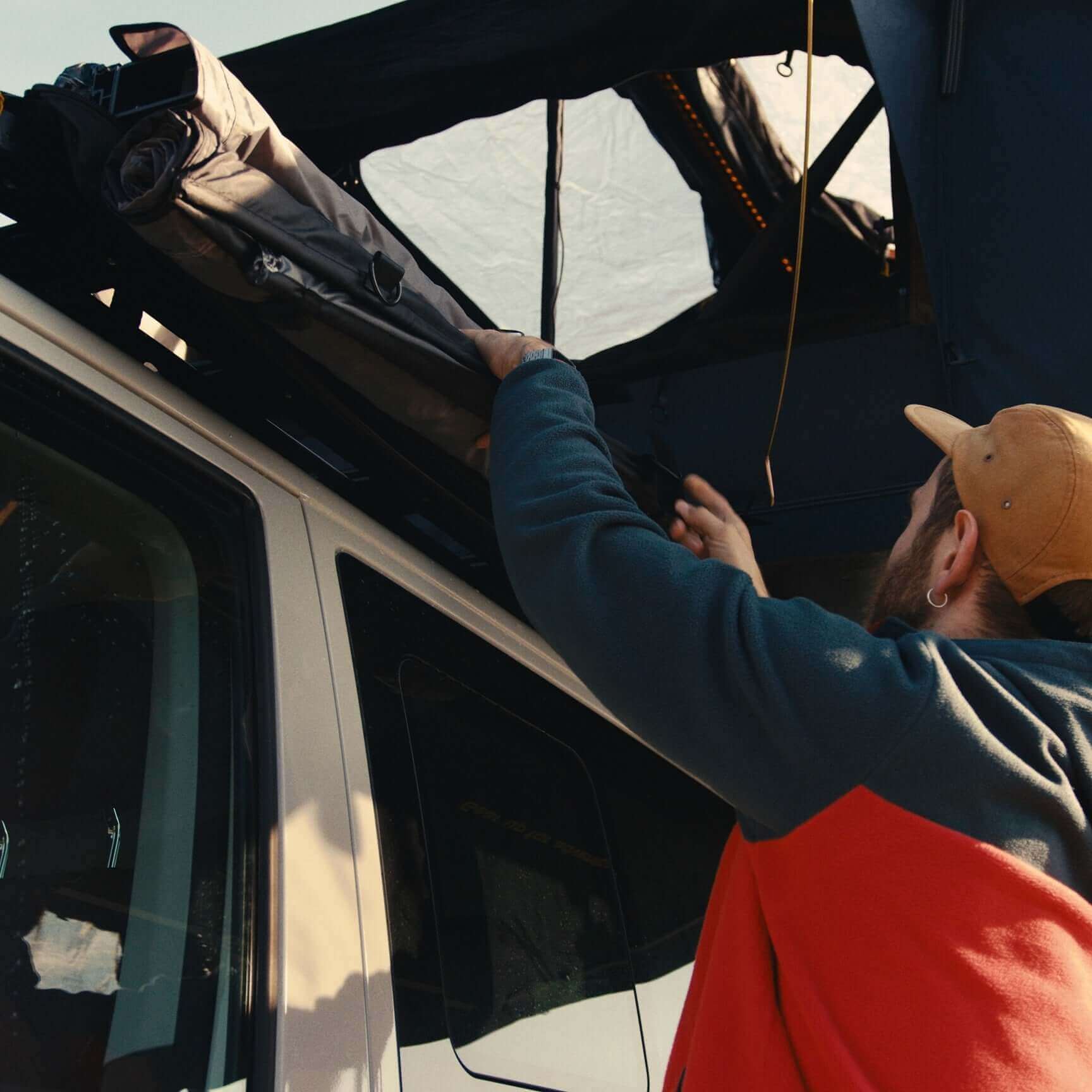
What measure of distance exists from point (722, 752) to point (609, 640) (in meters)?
0.16

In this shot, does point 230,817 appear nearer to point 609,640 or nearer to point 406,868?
point 406,868

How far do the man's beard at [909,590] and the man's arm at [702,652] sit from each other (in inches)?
14.8

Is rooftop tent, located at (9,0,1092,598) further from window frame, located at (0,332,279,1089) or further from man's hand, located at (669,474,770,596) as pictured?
window frame, located at (0,332,279,1089)

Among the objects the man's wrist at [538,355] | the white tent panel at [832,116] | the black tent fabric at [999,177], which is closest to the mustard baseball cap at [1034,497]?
the black tent fabric at [999,177]

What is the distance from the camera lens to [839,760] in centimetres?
111

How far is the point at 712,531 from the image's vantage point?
1.82 meters

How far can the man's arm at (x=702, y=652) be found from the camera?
3.67 feet

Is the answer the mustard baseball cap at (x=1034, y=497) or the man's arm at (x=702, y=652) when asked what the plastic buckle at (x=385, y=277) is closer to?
the man's arm at (x=702, y=652)

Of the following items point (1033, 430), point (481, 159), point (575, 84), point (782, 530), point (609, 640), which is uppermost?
point (481, 159)

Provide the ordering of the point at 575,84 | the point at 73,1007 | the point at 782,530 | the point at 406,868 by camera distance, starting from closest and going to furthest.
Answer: the point at 73,1007 < the point at 406,868 < the point at 575,84 < the point at 782,530

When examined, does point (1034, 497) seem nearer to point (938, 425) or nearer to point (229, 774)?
point (938, 425)

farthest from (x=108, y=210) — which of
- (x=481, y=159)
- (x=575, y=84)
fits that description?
(x=481, y=159)

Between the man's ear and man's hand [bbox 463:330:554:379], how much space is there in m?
0.59

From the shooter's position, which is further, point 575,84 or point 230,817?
point 575,84
